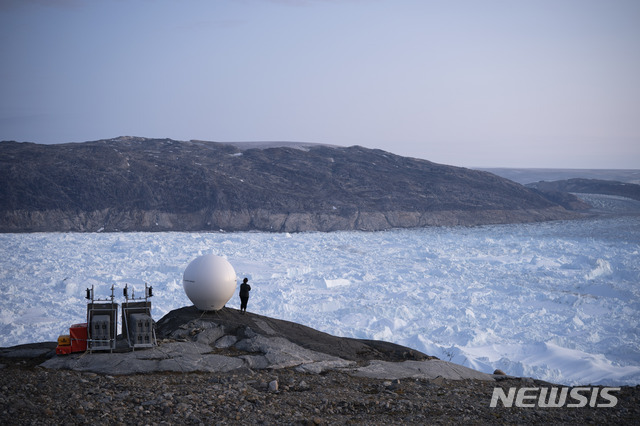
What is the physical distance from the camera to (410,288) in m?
20.0

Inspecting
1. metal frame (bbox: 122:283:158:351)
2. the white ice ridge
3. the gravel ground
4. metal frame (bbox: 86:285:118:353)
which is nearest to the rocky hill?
the white ice ridge

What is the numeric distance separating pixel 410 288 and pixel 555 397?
38.0 feet

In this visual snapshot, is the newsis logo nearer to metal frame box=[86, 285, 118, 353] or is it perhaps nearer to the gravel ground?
the gravel ground

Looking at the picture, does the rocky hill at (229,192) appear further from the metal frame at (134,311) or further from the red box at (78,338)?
the red box at (78,338)

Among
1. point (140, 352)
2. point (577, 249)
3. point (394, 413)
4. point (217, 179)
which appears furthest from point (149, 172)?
point (394, 413)

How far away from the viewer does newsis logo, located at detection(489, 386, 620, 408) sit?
8.05 meters

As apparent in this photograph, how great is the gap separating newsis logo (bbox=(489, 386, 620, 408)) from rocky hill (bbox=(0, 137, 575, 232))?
30074 millimetres

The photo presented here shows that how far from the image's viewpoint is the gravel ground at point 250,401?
646 centimetres

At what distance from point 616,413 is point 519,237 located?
27165 mm

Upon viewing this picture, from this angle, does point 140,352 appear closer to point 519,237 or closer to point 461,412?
point 461,412

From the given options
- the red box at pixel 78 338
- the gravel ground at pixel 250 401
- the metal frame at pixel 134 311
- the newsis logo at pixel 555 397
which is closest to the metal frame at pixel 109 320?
the red box at pixel 78 338

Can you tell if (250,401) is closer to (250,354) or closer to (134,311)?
(250,354)

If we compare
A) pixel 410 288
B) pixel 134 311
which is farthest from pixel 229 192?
pixel 134 311

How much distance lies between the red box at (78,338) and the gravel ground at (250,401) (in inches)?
24.5
